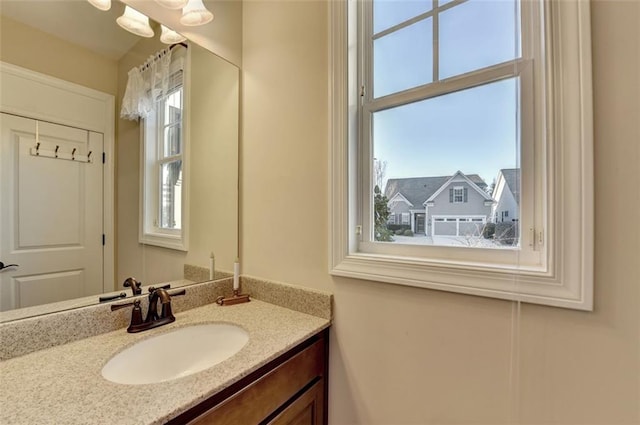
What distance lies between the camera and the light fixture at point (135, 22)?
3.54 ft

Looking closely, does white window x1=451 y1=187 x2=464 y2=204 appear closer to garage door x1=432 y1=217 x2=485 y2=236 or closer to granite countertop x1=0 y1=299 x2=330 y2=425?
garage door x1=432 y1=217 x2=485 y2=236

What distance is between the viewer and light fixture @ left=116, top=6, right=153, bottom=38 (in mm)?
1078

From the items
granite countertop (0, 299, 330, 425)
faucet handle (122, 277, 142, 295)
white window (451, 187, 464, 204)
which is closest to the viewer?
granite countertop (0, 299, 330, 425)

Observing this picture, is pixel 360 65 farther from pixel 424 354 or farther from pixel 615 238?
pixel 424 354

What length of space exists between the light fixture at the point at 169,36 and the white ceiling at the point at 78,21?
0.38ft

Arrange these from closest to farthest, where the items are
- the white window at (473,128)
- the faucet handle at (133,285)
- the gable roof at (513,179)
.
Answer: the white window at (473,128), the gable roof at (513,179), the faucet handle at (133,285)

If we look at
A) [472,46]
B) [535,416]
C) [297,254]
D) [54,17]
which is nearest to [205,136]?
[54,17]

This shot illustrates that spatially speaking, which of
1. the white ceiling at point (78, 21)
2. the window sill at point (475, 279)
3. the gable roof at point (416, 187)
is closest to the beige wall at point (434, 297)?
the window sill at point (475, 279)

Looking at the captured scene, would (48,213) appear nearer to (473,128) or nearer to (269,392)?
(269,392)

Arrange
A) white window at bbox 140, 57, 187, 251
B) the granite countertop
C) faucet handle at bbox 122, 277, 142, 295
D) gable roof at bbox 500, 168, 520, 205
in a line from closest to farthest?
the granite countertop, gable roof at bbox 500, 168, 520, 205, faucet handle at bbox 122, 277, 142, 295, white window at bbox 140, 57, 187, 251

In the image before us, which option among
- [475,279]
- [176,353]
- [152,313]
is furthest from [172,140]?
[475,279]

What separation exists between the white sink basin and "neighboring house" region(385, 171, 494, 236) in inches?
30.6

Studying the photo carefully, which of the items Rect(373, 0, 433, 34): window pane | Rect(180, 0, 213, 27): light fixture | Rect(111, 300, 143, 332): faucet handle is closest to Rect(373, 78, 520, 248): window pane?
Rect(373, 0, 433, 34): window pane

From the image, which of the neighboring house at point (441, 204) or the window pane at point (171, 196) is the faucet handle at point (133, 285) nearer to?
the window pane at point (171, 196)
